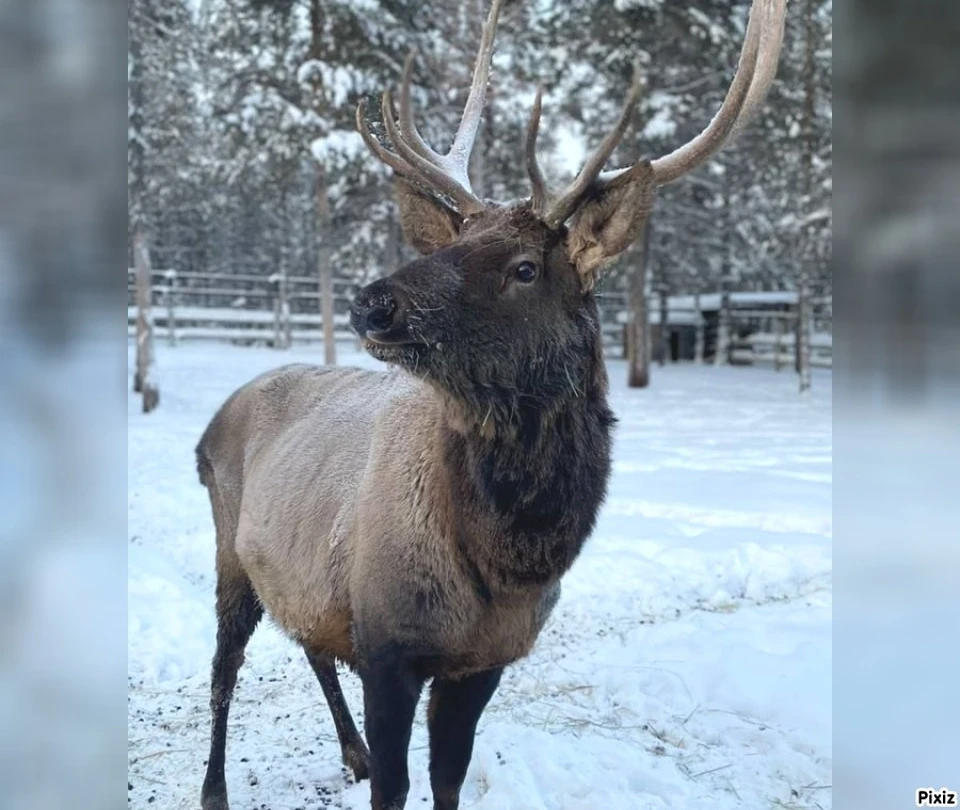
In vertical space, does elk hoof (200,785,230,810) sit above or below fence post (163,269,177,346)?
below

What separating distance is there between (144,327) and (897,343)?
15171mm

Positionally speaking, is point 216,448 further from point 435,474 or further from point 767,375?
point 767,375

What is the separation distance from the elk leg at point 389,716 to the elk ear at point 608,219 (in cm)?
149

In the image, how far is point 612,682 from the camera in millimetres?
4996

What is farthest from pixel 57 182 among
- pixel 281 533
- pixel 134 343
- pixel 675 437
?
pixel 134 343

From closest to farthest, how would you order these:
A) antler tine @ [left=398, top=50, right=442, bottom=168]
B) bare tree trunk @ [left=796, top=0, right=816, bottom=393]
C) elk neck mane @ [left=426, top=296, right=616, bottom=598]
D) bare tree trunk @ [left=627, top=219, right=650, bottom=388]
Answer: elk neck mane @ [left=426, top=296, right=616, bottom=598] < antler tine @ [left=398, top=50, right=442, bottom=168] < bare tree trunk @ [left=796, top=0, right=816, bottom=393] < bare tree trunk @ [left=627, top=219, right=650, bottom=388]

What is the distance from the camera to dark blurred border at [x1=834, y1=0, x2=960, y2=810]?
1.40m

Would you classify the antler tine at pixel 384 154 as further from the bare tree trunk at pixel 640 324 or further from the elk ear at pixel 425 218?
the bare tree trunk at pixel 640 324

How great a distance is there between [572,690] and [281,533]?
2222 mm

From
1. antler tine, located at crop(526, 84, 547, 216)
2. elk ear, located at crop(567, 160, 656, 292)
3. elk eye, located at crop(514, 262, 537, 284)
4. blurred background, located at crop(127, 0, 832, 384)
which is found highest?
blurred background, located at crop(127, 0, 832, 384)

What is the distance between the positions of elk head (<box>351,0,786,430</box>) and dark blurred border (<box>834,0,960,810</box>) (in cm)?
114

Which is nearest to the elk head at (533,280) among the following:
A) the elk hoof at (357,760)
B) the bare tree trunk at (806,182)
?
the elk hoof at (357,760)

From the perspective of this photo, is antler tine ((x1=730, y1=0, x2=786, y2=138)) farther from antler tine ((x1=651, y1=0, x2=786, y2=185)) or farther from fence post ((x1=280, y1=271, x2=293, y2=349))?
fence post ((x1=280, y1=271, x2=293, y2=349))
